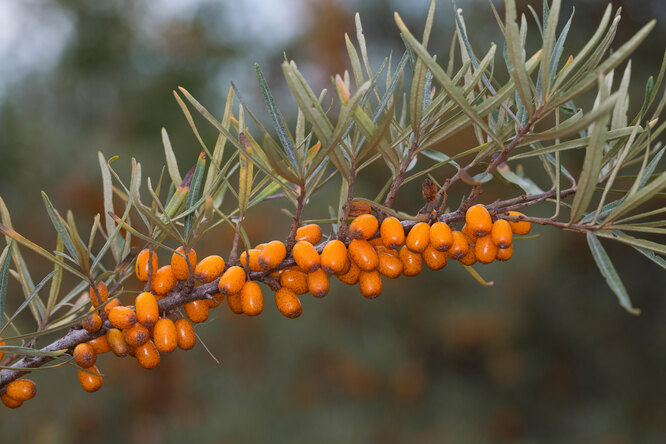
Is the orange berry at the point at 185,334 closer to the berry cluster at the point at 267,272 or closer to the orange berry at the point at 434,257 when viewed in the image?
the berry cluster at the point at 267,272

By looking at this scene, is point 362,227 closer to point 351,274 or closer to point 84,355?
point 351,274

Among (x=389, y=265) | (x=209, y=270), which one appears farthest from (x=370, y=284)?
(x=209, y=270)

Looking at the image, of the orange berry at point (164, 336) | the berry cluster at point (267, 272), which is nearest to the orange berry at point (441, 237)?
the berry cluster at point (267, 272)

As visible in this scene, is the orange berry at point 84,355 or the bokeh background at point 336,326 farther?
the bokeh background at point 336,326

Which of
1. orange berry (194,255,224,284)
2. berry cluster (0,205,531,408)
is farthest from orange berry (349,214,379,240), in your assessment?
orange berry (194,255,224,284)

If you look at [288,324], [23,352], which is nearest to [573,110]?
[23,352]

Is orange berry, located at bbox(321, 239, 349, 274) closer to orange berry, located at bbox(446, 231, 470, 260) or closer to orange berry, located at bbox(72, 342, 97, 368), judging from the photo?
orange berry, located at bbox(446, 231, 470, 260)

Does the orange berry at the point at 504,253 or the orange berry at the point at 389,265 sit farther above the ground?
the orange berry at the point at 504,253
